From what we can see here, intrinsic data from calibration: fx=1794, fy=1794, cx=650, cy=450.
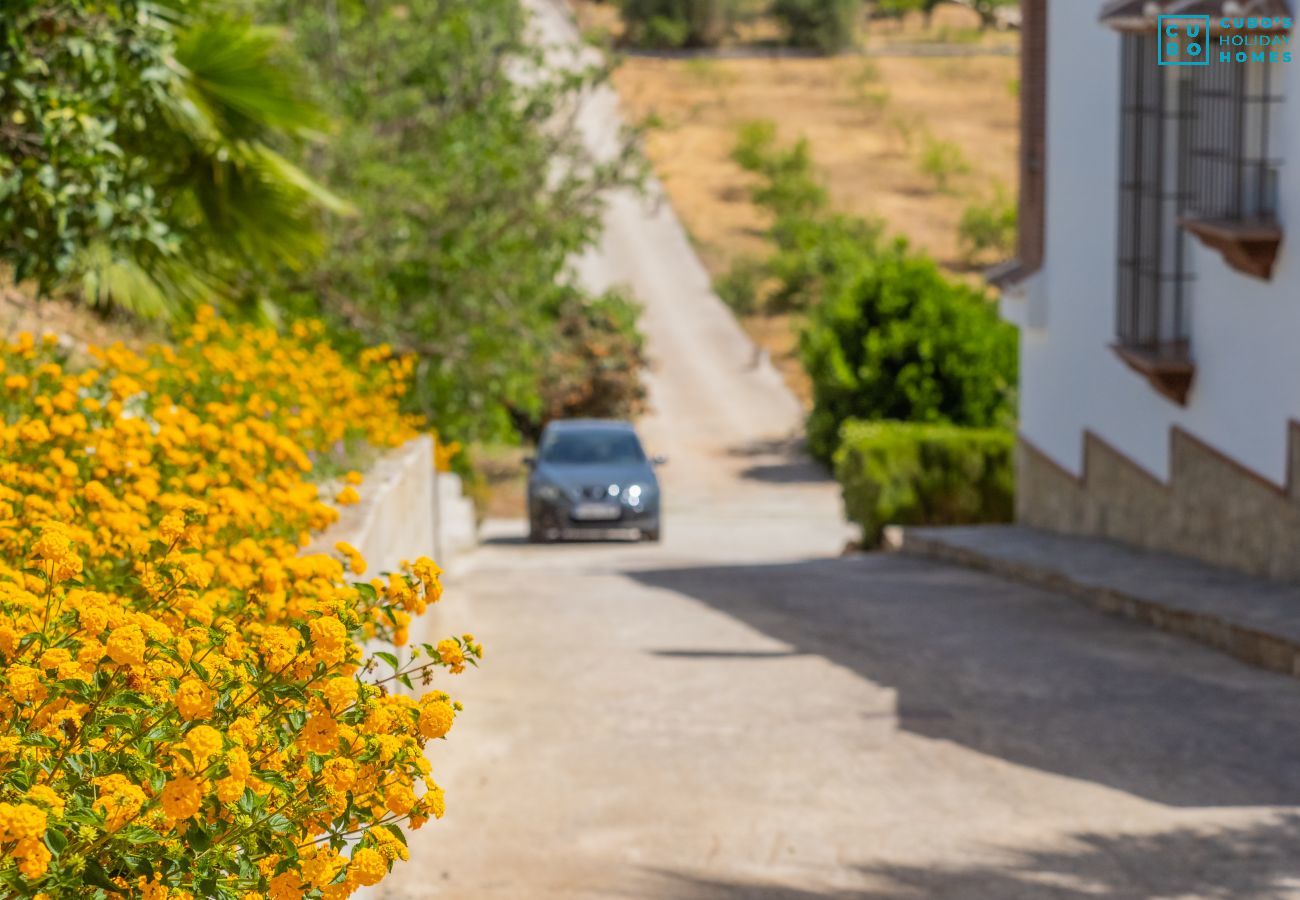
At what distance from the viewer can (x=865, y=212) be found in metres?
50.1

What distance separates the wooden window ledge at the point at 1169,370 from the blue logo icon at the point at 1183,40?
2.04 meters

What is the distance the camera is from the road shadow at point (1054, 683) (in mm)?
6969

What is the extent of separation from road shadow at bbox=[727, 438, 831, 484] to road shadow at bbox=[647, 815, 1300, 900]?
25845mm

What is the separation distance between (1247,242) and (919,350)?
1851cm

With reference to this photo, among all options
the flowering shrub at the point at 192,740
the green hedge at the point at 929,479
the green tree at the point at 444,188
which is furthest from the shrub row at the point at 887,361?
the flowering shrub at the point at 192,740

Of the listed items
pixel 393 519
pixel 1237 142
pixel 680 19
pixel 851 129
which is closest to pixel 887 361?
pixel 1237 142

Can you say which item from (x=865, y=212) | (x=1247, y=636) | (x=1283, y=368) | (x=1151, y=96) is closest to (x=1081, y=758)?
(x=1247, y=636)

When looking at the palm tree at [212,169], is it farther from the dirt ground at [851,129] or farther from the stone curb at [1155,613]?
the dirt ground at [851,129]

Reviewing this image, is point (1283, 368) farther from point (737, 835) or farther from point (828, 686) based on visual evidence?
point (737, 835)

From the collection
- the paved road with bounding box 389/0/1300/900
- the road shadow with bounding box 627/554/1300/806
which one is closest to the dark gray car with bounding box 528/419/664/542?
the paved road with bounding box 389/0/1300/900

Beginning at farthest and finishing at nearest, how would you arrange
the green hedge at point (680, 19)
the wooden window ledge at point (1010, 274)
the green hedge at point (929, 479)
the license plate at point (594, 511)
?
the green hedge at point (680, 19) → the license plate at point (594, 511) → the green hedge at point (929, 479) → the wooden window ledge at point (1010, 274)

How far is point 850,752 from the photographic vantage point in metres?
7.25

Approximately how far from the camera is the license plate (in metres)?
21.4

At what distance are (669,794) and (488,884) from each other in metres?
1.19
